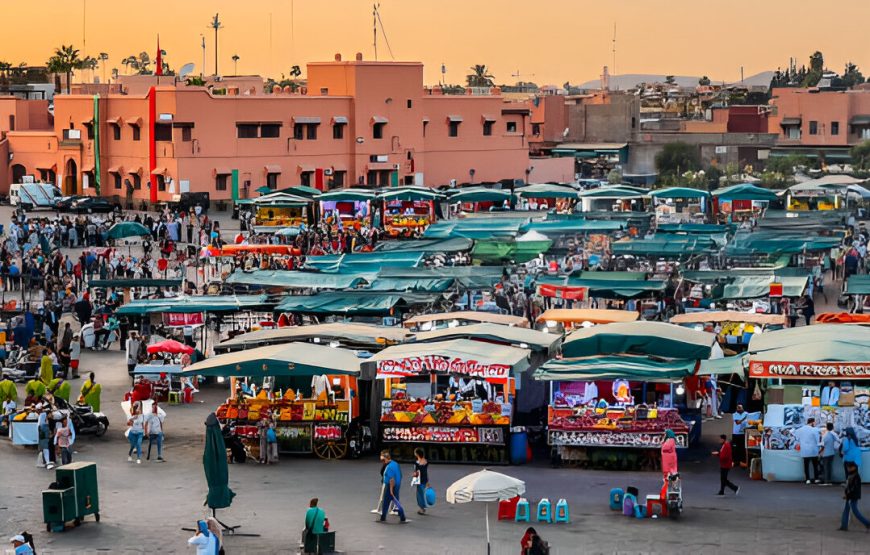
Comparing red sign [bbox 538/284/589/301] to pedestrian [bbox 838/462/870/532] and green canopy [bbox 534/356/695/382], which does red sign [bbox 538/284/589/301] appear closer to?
green canopy [bbox 534/356/695/382]

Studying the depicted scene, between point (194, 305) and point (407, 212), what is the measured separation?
2323 centimetres

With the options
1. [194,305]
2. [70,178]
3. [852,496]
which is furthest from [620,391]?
[70,178]

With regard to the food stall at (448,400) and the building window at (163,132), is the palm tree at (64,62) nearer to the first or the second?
the building window at (163,132)

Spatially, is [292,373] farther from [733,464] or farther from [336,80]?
[336,80]

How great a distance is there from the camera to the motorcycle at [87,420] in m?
24.3

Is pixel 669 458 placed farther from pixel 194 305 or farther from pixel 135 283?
pixel 135 283

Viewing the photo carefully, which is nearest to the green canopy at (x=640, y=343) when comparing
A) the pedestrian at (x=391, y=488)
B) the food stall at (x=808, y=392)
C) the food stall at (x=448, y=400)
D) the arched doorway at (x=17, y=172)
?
the food stall at (x=448, y=400)

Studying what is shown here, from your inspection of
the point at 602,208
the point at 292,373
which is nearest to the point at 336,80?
the point at 602,208

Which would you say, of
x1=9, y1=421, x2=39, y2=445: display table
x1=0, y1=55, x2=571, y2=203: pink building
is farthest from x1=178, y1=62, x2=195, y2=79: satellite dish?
x1=9, y1=421, x2=39, y2=445: display table

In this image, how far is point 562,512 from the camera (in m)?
19.1

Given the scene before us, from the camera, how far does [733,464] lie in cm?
2203

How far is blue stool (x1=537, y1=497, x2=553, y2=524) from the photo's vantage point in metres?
19.1

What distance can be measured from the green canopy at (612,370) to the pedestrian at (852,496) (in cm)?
442

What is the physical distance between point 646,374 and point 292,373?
194 inches
